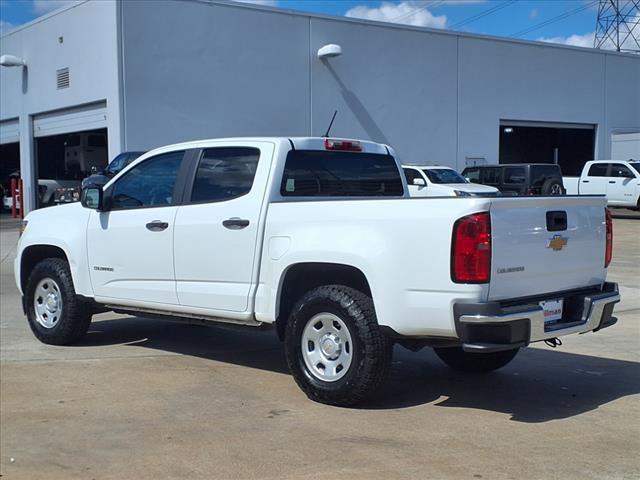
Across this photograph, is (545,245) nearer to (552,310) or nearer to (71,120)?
(552,310)

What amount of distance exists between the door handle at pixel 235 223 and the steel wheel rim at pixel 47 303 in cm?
249

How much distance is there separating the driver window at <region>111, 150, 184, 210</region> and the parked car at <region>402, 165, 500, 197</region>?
43.4 feet

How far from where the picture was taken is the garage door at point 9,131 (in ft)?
93.1

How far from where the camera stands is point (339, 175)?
22.4 feet

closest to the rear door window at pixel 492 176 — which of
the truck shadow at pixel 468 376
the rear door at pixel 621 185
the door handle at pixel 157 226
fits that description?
the rear door at pixel 621 185

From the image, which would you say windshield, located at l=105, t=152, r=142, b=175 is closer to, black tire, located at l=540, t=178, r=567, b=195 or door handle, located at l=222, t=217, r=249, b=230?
door handle, located at l=222, t=217, r=249, b=230

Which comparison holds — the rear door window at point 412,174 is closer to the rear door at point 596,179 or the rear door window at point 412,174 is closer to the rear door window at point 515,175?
the rear door window at point 515,175

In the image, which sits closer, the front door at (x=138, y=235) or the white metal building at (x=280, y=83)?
the front door at (x=138, y=235)

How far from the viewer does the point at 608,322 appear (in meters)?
5.93

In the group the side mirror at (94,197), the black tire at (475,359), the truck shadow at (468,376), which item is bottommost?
the truck shadow at (468,376)

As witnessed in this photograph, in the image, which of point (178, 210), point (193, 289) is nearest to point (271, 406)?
point (193, 289)

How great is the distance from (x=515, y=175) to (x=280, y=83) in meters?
8.13

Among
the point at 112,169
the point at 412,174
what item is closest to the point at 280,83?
the point at 412,174

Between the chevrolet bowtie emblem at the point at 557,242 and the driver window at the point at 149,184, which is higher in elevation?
the driver window at the point at 149,184
